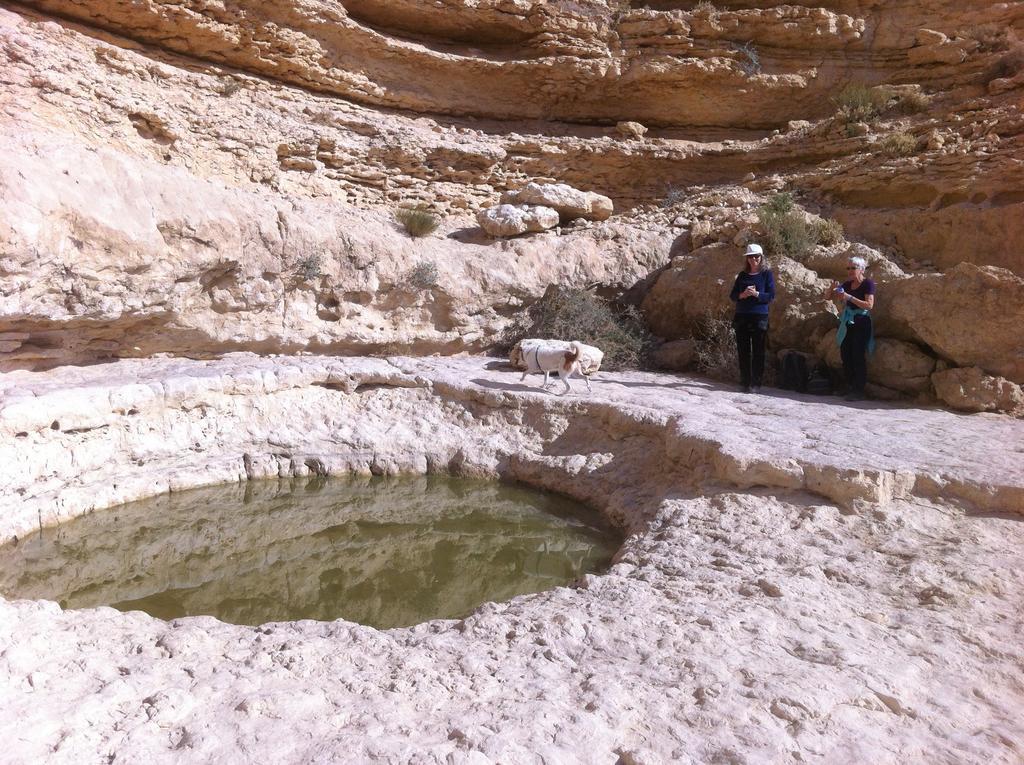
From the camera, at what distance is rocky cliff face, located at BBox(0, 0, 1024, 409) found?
23.6ft

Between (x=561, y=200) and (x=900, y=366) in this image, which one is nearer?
(x=900, y=366)

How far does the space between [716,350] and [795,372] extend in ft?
3.60

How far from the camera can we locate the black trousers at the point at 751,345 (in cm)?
725

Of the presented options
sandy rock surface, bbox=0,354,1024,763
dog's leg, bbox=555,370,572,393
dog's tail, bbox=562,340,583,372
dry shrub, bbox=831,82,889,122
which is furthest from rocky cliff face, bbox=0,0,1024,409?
dog's tail, bbox=562,340,583,372

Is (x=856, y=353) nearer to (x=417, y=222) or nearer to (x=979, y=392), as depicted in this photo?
(x=979, y=392)

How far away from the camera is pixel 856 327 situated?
6969 millimetres

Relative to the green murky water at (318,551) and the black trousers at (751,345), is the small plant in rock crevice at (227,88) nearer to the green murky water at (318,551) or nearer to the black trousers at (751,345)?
the green murky water at (318,551)

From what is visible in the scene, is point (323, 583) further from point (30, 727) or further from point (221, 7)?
point (221, 7)

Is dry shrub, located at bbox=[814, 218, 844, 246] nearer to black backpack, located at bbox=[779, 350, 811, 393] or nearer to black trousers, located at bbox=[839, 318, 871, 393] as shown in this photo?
black backpack, located at bbox=[779, 350, 811, 393]

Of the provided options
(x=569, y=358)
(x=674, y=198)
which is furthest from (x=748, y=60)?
(x=569, y=358)

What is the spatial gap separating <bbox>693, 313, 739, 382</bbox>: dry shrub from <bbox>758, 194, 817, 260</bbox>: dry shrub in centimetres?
124

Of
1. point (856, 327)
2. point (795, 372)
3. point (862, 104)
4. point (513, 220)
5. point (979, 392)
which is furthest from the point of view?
point (862, 104)

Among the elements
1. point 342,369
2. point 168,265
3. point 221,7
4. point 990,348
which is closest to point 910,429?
point 990,348

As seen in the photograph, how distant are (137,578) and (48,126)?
5.94m
